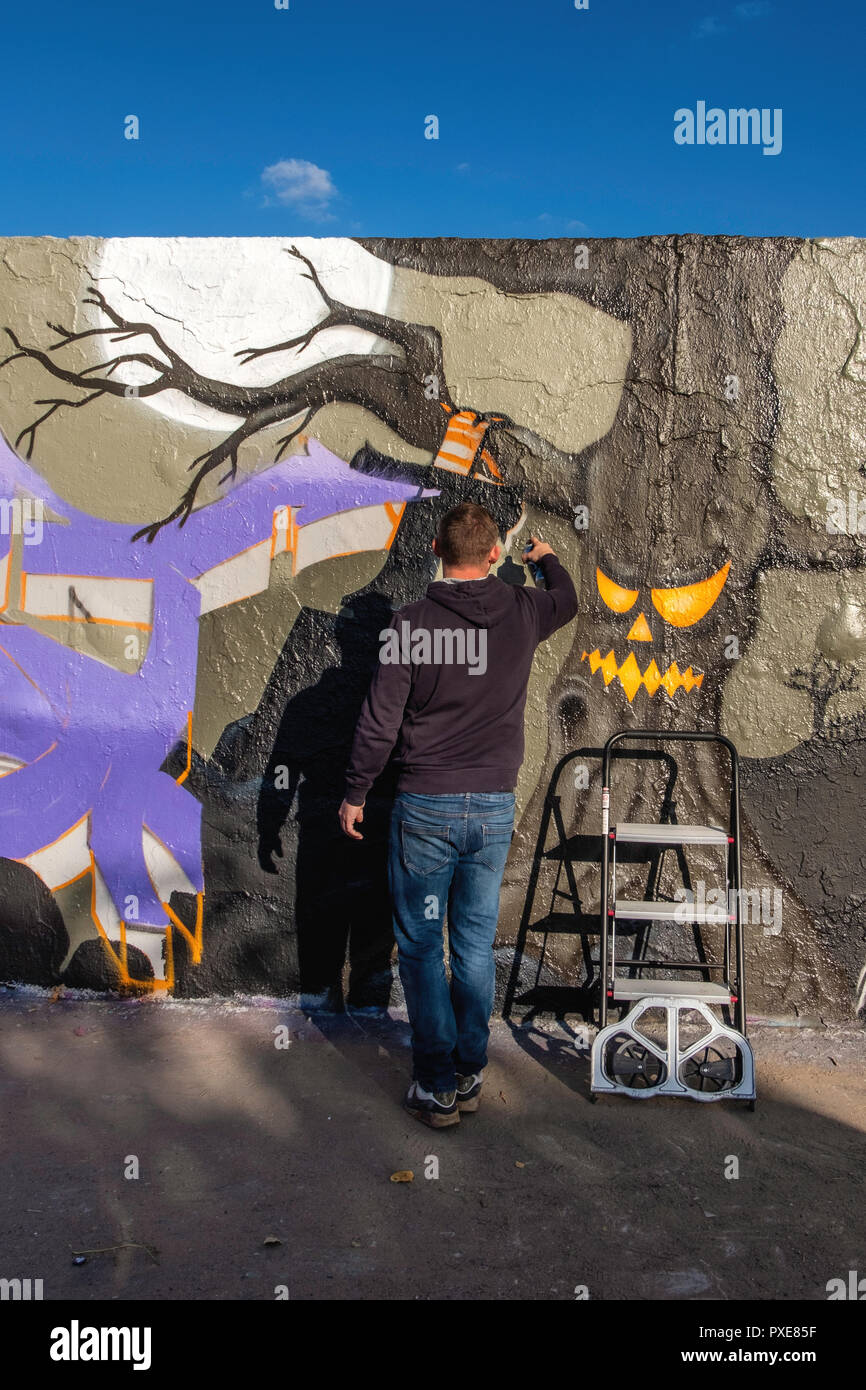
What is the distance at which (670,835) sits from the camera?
3.77 m

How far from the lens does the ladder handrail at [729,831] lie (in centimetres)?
371

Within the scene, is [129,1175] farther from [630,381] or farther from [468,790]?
[630,381]

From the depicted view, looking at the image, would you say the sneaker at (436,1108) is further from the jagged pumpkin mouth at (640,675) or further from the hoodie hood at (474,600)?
the jagged pumpkin mouth at (640,675)

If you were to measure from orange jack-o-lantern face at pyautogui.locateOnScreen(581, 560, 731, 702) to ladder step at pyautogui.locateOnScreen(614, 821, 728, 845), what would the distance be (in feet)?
1.92

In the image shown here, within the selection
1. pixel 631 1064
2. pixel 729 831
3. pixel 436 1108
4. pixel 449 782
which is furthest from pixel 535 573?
pixel 436 1108

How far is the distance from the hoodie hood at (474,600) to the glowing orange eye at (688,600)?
0.94m

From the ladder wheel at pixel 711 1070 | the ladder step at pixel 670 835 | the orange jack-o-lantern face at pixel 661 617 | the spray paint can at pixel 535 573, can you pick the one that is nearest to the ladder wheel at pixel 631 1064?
the ladder wheel at pixel 711 1070

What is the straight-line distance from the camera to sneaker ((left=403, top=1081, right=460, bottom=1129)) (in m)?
3.41

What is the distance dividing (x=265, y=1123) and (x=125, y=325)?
10.9 feet

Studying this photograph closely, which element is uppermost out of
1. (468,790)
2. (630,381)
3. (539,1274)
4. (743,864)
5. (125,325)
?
(125,325)

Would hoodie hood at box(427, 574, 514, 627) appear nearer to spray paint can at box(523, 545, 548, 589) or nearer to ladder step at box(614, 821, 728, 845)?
spray paint can at box(523, 545, 548, 589)

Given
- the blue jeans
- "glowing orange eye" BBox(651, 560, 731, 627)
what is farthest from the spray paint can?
the blue jeans

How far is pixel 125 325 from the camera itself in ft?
13.9

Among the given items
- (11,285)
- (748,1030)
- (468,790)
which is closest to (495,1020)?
(748,1030)
